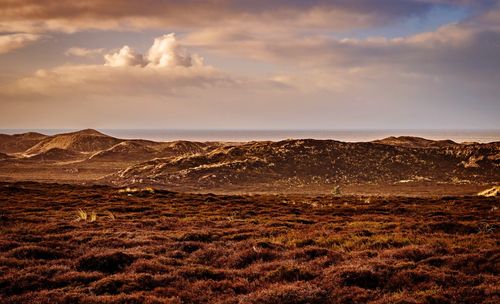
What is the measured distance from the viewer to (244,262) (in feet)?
55.3

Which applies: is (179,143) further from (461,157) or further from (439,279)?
(439,279)

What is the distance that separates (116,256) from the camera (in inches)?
634

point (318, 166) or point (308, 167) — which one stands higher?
point (318, 166)

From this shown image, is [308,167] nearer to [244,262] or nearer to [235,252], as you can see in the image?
[235,252]

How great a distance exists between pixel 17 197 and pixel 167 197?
14605 millimetres

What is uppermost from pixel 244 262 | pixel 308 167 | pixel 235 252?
pixel 235 252

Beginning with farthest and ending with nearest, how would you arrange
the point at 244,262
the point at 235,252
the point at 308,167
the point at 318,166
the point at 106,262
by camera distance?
the point at 318,166 → the point at 308,167 → the point at 235,252 → the point at 244,262 → the point at 106,262

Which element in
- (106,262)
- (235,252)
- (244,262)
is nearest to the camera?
(106,262)

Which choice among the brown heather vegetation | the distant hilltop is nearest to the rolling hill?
the distant hilltop

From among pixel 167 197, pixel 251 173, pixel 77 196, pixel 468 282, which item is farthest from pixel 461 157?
pixel 468 282

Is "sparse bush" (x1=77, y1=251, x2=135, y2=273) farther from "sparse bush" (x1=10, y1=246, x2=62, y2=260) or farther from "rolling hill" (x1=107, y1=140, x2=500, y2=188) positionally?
"rolling hill" (x1=107, y1=140, x2=500, y2=188)

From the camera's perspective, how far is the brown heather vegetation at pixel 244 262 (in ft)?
40.7

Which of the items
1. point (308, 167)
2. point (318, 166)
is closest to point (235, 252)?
point (308, 167)

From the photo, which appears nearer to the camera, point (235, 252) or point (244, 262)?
point (244, 262)
